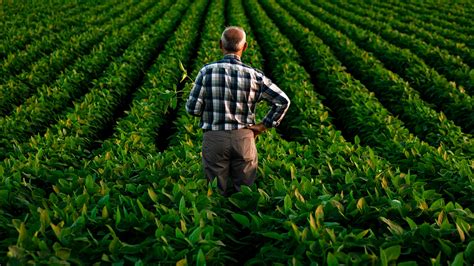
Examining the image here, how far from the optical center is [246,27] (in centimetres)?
1781

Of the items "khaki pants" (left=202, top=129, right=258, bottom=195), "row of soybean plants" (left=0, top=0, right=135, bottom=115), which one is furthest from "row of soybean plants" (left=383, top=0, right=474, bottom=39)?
"row of soybean plants" (left=0, top=0, right=135, bottom=115)

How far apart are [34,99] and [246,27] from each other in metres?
11.4

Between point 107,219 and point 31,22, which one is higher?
point 107,219

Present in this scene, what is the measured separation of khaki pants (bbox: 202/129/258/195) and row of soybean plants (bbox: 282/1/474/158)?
2950mm

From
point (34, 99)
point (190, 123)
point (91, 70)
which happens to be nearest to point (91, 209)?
point (190, 123)

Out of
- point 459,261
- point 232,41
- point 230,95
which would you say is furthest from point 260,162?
point 459,261

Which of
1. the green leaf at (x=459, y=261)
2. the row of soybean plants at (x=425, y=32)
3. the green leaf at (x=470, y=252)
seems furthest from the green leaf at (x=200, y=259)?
the row of soybean plants at (x=425, y=32)

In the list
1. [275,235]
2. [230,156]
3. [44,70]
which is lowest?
[44,70]

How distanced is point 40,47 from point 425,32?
557 inches

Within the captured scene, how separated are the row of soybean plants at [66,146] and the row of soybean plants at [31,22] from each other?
173 inches

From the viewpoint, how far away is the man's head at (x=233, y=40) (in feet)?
12.2

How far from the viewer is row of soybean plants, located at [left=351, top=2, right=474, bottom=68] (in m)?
12.8

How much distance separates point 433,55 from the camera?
12.3 meters

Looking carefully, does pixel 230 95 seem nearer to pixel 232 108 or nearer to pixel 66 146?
pixel 232 108
